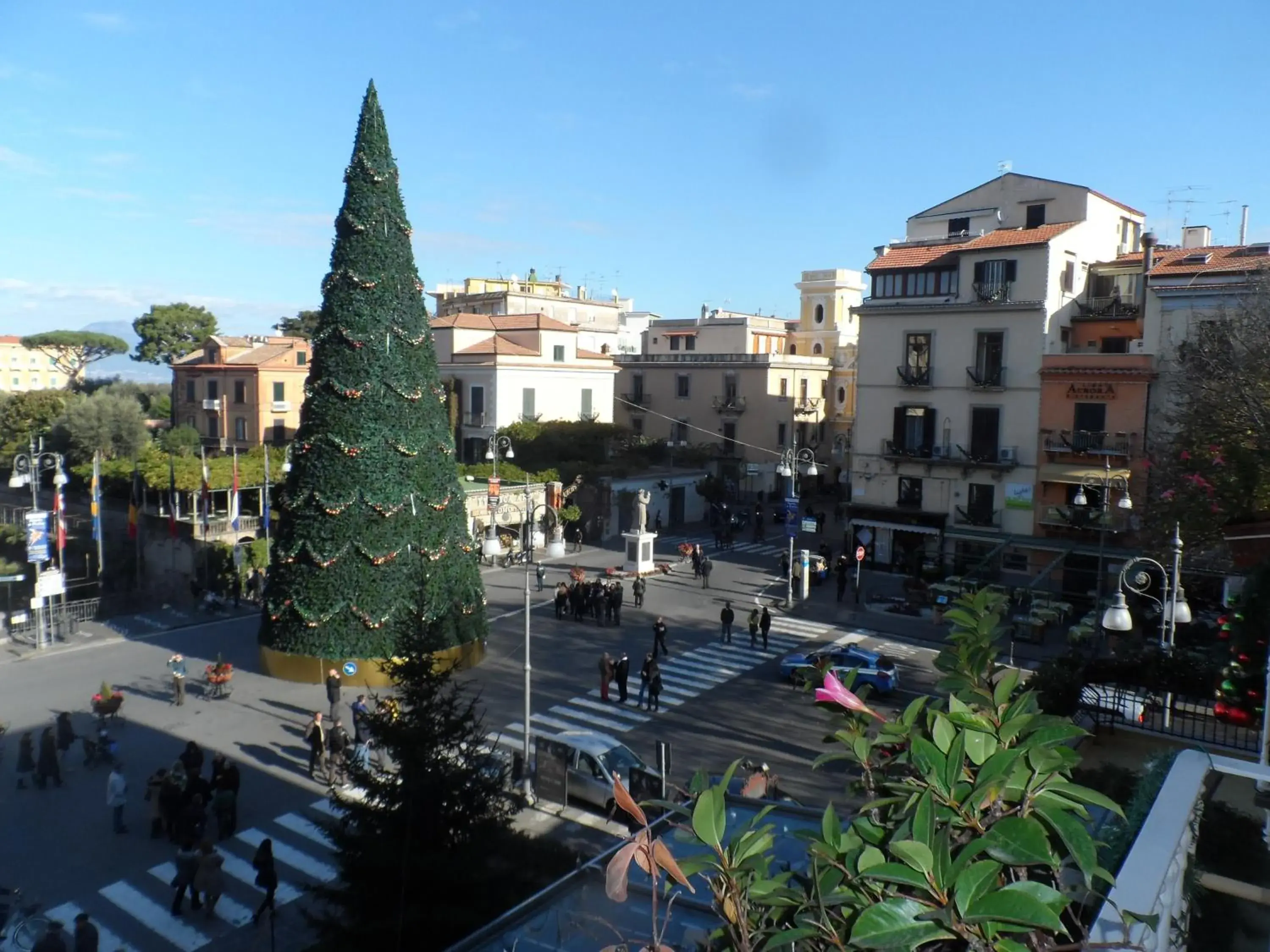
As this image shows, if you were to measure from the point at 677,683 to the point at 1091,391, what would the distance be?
18778 millimetres

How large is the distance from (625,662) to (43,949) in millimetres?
12070

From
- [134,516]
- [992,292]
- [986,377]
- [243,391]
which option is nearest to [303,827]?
[134,516]

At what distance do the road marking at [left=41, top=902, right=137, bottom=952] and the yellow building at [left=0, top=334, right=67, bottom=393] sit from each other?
280ft

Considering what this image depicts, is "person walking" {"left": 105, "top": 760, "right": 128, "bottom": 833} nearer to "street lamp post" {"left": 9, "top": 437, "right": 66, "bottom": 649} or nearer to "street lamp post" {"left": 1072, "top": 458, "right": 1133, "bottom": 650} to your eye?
"street lamp post" {"left": 9, "top": 437, "right": 66, "bottom": 649}

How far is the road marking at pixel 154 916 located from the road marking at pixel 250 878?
2.91 feet

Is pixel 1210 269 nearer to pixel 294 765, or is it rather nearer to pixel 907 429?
pixel 907 429

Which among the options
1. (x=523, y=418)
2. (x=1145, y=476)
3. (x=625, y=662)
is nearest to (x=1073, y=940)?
(x=625, y=662)

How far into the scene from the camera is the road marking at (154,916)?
11359 millimetres

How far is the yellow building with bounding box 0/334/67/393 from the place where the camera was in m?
83.8

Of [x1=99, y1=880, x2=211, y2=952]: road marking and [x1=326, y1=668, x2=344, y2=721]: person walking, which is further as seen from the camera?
[x1=326, y1=668, x2=344, y2=721]: person walking

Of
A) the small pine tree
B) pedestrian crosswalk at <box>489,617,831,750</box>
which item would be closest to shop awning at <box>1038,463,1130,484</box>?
pedestrian crosswalk at <box>489,617,831,750</box>

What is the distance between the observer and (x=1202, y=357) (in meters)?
24.5

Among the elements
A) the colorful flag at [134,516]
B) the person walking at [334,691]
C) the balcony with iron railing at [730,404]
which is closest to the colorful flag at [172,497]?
the colorful flag at [134,516]

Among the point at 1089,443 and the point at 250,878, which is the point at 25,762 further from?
the point at 1089,443
